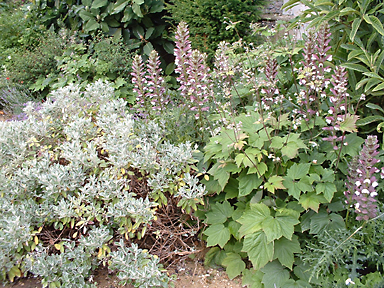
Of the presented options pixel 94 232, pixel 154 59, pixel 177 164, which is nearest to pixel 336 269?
pixel 177 164

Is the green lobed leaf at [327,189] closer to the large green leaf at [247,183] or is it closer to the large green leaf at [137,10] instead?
the large green leaf at [247,183]

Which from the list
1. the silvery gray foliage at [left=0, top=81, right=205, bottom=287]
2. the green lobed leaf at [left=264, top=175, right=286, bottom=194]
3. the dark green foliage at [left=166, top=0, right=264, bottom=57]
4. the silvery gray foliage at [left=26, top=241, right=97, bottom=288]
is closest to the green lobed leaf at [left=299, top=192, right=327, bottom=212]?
the green lobed leaf at [left=264, top=175, right=286, bottom=194]

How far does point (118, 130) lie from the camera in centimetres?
258

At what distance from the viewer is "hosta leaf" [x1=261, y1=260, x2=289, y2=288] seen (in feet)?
6.84

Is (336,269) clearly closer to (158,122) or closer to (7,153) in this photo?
(158,122)

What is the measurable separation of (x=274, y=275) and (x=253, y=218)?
39 cm

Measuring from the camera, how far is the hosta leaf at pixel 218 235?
229 cm

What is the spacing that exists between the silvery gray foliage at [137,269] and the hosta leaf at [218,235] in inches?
16.1

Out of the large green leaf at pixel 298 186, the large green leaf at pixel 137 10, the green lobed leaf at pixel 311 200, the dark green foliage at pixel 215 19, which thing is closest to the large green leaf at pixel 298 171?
the large green leaf at pixel 298 186

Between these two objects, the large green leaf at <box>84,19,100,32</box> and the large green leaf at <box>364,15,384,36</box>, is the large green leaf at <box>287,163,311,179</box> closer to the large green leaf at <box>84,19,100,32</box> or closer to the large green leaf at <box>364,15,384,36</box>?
the large green leaf at <box>364,15,384,36</box>

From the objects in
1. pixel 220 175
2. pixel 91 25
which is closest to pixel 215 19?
pixel 91 25

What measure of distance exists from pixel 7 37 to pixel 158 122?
5.34 m

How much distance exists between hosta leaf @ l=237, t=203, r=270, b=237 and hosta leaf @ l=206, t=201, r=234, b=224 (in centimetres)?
23

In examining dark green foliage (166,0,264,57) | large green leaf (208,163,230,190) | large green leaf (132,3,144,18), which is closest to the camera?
large green leaf (208,163,230,190)
